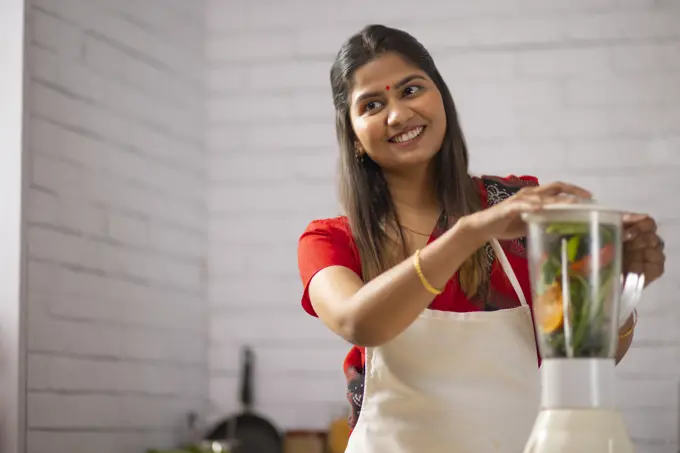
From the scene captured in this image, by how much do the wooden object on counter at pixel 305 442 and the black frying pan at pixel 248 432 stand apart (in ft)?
0.16

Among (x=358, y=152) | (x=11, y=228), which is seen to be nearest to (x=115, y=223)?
(x=11, y=228)

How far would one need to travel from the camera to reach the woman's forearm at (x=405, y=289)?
43.3 inches

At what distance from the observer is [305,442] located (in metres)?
3.28

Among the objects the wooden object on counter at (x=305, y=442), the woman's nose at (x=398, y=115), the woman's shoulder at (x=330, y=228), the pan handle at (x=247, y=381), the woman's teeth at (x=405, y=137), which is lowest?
the wooden object on counter at (x=305, y=442)

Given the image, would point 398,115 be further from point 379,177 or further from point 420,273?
point 420,273

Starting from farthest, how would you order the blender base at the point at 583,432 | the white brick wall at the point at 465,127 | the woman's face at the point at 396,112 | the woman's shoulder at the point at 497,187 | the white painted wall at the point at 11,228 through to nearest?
the white brick wall at the point at 465,127 < the white painted wall at the point at 11,228 < the woman's shoulder at the point at 497,187 < the woman's face at the point at 396,112 < the blender base at the point at 583,432

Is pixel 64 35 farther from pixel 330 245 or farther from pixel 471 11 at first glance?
pixel 330 245

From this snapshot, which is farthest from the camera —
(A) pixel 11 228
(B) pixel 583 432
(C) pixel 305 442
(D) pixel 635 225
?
(C) pixel 305 442

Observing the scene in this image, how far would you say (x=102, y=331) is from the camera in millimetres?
2883

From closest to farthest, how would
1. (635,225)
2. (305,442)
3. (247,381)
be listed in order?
(635,225) → (305,442) → (247,381)

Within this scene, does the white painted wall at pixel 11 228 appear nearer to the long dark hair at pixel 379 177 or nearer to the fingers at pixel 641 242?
the long dark hair at pixel 379 177

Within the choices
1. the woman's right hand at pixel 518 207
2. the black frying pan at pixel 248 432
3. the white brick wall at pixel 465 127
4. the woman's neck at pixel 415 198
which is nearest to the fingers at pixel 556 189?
the woman's right hand at pixel 518 207

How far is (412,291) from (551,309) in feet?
0.68

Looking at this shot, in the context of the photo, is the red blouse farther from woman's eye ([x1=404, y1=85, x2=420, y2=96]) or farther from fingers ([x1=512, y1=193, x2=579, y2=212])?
fingers ([x1=512, y1=193, x2=579, y2=212])
